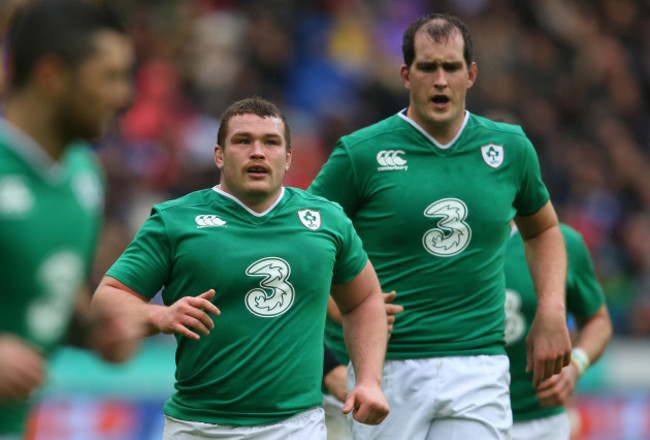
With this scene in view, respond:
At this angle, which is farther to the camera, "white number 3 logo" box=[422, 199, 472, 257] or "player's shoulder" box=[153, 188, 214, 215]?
"white number 3 logo" box=[422, 199, 472, 257]

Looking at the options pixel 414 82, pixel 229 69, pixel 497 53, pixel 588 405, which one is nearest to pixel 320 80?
pixel 229 69

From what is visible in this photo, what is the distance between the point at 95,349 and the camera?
367 centimetres

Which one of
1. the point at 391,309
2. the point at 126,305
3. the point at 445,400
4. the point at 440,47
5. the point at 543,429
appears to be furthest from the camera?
the point at 543,429

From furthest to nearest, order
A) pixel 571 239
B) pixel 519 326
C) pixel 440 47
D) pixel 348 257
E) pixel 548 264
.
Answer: pixel 571 239
pixel 519 326
pixel 548 264
pixel 440 47
pixel 348 257

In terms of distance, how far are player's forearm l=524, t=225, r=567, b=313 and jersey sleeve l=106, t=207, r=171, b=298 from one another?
6.88 ft

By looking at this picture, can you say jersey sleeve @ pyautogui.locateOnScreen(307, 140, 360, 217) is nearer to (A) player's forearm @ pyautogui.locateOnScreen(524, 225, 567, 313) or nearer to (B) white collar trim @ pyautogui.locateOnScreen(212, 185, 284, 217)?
(B) white collar trim @ pyautogui.locateOnScreen(212, 185, 284, 217)

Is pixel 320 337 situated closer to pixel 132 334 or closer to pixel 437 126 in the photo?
pixel 437 126

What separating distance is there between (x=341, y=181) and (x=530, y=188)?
1050mm

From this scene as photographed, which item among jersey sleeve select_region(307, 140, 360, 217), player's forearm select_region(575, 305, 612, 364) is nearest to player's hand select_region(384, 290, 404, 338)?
jersey sleeve select_region(307, 140, 360, 217)

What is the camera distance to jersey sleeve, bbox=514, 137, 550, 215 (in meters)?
5.90

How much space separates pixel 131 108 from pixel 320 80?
2.88 meters

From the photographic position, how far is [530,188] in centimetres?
594

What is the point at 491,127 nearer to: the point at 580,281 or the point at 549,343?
the point at 549,343

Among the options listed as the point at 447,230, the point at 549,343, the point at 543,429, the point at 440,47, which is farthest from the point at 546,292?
the point at 440,47
